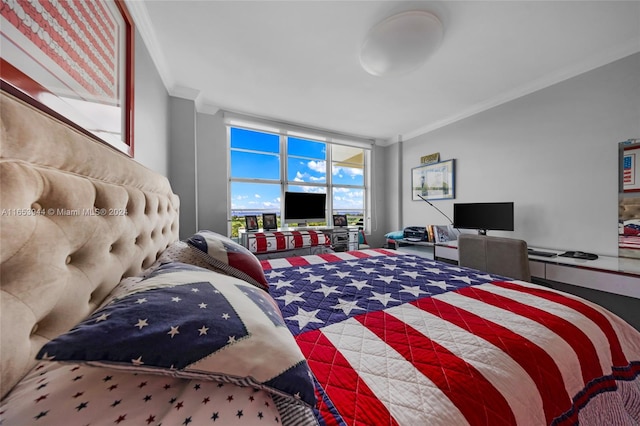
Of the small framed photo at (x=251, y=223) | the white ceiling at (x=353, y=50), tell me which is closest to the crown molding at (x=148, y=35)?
the white ceiling at (x=353, y=50)

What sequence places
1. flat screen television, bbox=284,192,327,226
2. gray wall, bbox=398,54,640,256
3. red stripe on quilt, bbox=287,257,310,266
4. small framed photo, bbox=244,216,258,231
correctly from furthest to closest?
flat screen television, bbox=284,192,327,226 < small framed photo, bbox=244,216,258,231 < gray wall, bbox=398,54,640,256 < red stripe on quilt, bbox=287,257,310,266

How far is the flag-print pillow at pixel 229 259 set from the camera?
3.64ft

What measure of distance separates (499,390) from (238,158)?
147 inches

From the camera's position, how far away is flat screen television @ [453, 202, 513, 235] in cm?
272

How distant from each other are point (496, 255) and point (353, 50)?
2.35 metres

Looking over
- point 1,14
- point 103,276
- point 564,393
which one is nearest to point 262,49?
point 1,14

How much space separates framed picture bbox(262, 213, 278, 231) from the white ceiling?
1608mm

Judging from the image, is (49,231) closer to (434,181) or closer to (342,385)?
(342,385)

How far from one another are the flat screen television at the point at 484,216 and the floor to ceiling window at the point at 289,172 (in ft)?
6.05

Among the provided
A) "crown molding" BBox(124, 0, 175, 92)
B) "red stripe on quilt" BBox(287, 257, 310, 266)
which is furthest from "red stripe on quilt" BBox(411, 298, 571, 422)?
"crown molding" BBox(124, 0, 175, 92)

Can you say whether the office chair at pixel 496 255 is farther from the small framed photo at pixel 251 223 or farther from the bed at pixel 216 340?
the small framed photo at pixel 251 223

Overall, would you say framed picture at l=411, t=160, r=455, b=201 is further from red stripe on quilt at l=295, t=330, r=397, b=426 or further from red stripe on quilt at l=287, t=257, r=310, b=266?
red stripe on quilt at l=295, t=330, r=397, b=426

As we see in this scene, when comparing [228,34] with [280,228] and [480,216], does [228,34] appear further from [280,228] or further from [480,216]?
→ [480,216]

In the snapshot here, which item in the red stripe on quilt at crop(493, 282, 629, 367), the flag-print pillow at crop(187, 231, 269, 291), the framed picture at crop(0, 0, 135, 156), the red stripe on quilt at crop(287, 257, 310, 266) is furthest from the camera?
the red stripe on quilt at crop(287, 257, 310, 266)
